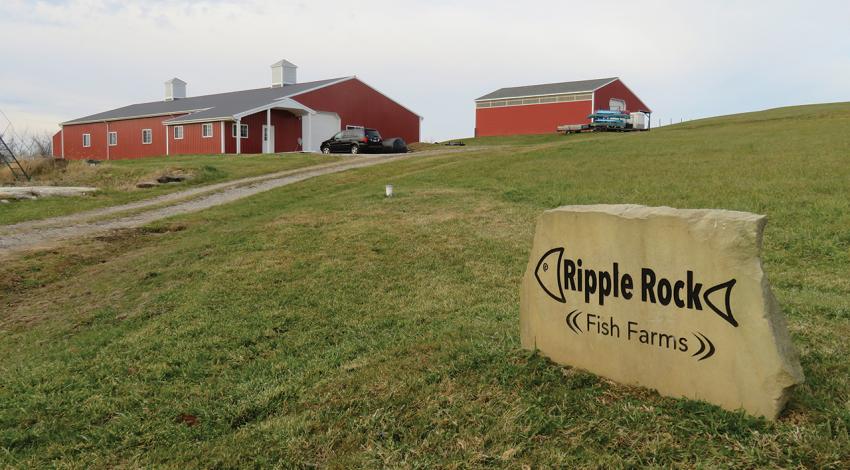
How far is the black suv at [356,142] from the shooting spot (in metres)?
32.9

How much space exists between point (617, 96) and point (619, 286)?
47.6 m

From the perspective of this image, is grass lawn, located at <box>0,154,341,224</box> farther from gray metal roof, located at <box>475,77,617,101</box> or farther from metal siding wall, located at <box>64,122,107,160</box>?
gray metal roof, located at <box>475,77,617,101</box>

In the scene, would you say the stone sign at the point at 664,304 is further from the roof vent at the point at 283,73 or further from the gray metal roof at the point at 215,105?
the roof vent at the point at 283,73

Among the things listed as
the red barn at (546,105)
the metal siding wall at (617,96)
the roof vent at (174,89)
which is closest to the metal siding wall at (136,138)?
the roof vent at (174,89)

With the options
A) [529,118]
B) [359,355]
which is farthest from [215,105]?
[359,355]

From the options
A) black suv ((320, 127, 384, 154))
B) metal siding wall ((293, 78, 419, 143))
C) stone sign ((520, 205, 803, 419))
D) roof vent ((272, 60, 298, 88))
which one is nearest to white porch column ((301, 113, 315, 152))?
metal siding wall ((293, 78, 419, 143))

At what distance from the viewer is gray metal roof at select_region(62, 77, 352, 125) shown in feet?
121

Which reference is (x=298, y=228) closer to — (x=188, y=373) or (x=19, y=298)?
(x=19, y=298)

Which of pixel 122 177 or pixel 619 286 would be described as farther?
pixel 122 177

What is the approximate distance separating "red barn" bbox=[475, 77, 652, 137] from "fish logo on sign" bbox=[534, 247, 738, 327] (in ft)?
141

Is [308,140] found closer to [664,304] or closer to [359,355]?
[359,355]

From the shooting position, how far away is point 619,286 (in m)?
3.90

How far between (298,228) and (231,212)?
14.5 feet

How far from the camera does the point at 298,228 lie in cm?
1146
